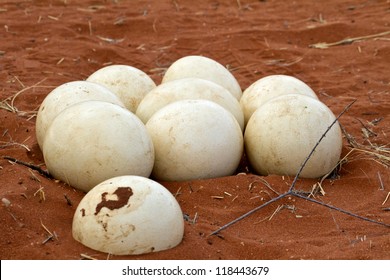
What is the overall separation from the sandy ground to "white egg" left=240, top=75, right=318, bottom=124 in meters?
0.48

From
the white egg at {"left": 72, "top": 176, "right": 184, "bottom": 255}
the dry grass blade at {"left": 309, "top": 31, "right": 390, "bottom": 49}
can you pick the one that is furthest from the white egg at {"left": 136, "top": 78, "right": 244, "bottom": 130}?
the dry grass blade at {"left": 309, "top": 31, "right": 390, "bottom": 49}

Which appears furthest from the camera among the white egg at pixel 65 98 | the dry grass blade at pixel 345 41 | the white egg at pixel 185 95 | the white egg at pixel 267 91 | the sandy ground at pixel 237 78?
the dry grass blade at pixel 345 41

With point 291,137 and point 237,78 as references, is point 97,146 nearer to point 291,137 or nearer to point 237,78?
point 291,137

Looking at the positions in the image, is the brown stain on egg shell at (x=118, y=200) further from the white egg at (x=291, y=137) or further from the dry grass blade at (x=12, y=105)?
the dry grass blade at (x=12, y=105)

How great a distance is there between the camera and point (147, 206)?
4133 mm

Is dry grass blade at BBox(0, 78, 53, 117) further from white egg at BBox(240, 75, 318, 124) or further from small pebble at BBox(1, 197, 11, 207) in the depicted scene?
small pebble at BBox(1, 197, 11, 207)

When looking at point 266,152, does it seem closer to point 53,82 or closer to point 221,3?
point 53,82

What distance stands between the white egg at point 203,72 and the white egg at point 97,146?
47.1 inches

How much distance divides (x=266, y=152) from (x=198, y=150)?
0.49 metres

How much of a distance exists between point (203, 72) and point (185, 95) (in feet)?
1.91

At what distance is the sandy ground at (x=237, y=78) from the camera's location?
172 inches

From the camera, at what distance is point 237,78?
790 centimetres

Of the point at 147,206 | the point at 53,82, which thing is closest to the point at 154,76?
the point at 53,82

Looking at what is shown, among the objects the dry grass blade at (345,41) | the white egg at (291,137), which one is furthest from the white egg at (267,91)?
the dry grass blade at (345,41)
